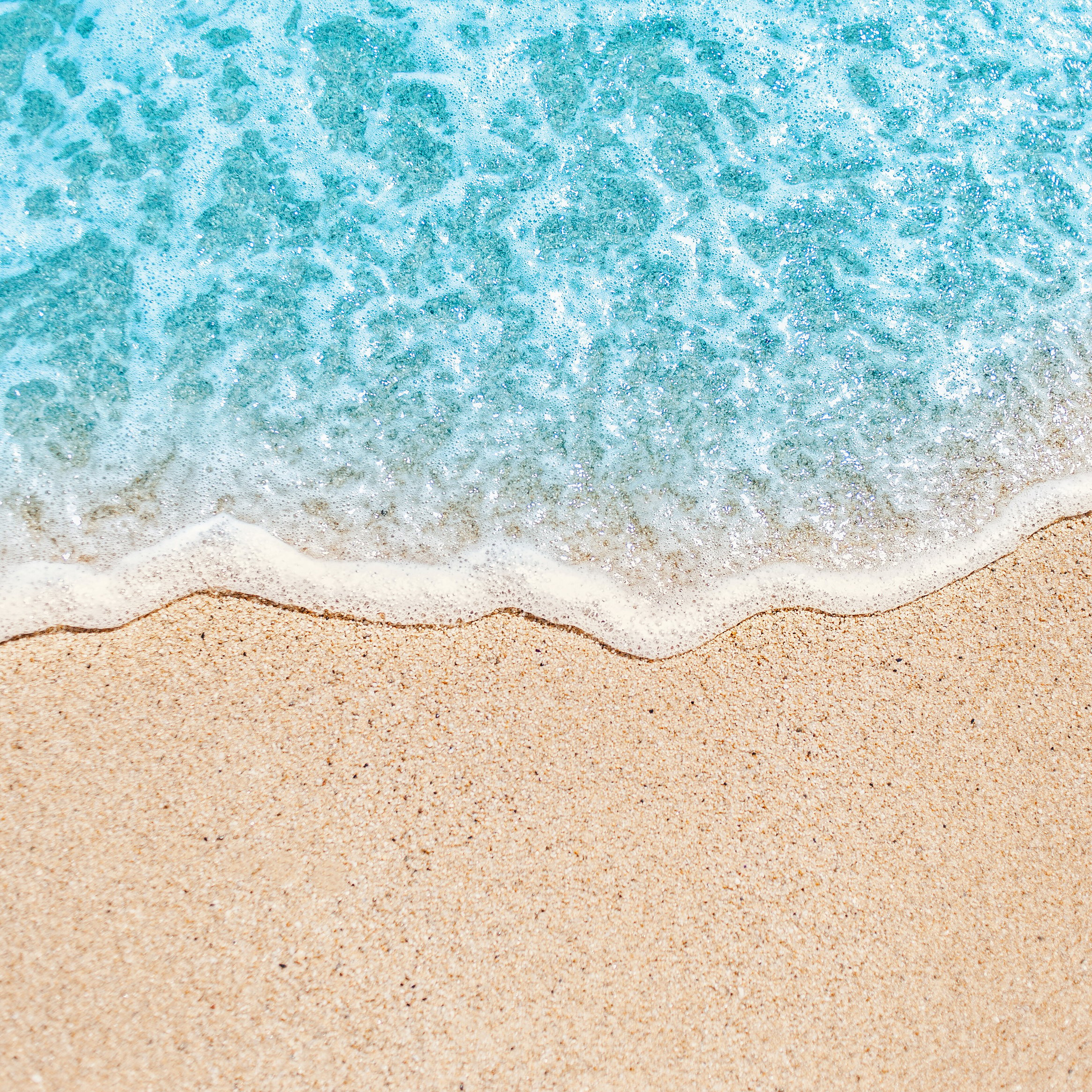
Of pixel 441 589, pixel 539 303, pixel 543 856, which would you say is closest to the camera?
pixel 543 856

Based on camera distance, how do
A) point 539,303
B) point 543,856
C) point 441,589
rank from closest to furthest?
point 543,856 < point 441,589 < point 539,303

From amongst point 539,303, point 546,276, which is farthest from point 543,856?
point 546,276

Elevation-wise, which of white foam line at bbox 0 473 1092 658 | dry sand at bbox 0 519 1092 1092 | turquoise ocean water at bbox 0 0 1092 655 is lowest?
dry sand at bbox 0 519 1092 1092

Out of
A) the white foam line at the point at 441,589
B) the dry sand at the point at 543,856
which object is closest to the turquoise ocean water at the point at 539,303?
the white foam line at the point at 441,589

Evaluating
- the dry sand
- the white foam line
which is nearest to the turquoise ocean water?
the white foam line

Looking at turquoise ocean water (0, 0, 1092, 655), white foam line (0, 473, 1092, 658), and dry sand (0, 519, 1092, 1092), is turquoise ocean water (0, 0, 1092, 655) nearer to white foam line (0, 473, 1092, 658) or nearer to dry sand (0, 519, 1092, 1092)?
white foam line (0, 473, 1092, 658)

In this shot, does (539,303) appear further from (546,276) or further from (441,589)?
(441,589)
